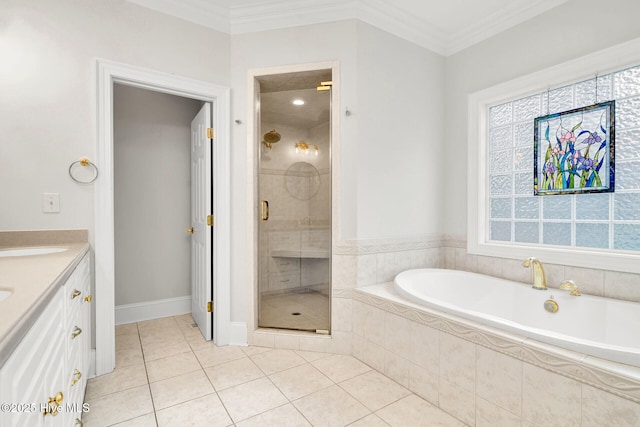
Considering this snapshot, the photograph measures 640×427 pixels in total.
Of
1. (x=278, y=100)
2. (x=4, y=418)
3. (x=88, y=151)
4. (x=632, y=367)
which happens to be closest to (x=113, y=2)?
(x=88, y=151)

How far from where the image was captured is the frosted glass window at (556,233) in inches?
90.3

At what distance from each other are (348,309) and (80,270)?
170 centimetres

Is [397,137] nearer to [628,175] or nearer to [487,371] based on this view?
[628,175]

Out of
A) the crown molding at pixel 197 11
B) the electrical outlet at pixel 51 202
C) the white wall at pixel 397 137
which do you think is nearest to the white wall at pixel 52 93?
the electrical outlet at pixel 51 202

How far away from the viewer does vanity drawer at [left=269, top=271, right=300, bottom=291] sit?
268 centimetres

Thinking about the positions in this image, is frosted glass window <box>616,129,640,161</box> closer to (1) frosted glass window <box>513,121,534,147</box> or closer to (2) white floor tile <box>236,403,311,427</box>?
(1) frosted glass window <box>513,121,534,147</box>

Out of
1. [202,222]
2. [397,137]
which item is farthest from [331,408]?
[397,137]

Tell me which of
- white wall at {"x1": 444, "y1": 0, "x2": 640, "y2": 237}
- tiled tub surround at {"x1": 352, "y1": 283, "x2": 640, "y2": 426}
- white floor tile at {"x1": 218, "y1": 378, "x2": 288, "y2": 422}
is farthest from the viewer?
white wall at {"x1": 444, "y1": 0, "x2": 640, "y2": 237}

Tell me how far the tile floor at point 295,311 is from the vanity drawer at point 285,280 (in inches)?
2.8

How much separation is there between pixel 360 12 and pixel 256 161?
1.37 m

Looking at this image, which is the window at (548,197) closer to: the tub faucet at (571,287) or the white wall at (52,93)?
the tub faucet at (571,287)

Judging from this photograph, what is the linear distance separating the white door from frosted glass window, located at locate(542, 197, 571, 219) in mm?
2602

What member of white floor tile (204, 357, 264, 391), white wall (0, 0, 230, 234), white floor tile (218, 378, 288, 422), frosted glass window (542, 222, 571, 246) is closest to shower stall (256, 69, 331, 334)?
white floor tile (204, 357, 264, 391)

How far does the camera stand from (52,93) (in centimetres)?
199
